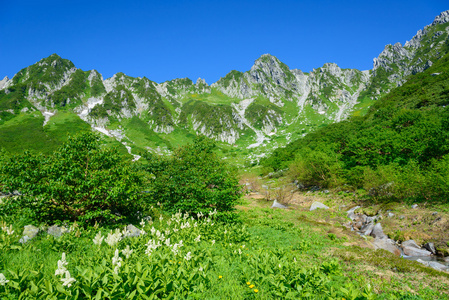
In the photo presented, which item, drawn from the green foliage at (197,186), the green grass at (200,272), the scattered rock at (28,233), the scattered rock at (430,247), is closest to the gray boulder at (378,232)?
the scattered rock at (430,247)

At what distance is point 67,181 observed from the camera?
10758 millimetres

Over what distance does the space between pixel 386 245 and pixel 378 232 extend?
9.96 feet

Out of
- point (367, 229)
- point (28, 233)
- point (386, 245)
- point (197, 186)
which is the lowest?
point (367, 229)

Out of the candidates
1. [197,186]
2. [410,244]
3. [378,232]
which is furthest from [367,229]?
[197,186]

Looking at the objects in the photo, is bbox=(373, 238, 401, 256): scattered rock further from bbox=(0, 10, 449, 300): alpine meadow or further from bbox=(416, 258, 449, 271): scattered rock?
bbox=(416, 258, 449, 271): scattered rock

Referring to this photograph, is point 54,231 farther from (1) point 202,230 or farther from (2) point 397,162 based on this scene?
(2) point 397,162

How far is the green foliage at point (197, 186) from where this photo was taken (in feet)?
53.6

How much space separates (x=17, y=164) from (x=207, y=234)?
1022cm

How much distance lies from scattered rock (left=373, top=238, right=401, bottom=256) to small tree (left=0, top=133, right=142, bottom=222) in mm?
18809

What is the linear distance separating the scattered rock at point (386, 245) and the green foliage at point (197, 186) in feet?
38.6

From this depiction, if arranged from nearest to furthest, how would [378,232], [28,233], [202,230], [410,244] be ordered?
[28,233], [202,230], [410,244], [378,232]

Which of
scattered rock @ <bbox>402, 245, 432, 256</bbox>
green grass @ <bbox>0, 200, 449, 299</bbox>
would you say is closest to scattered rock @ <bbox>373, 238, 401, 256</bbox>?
scattered rock @ <bbox>402, 245, 432, 256</bbox>

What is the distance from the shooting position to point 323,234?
18.3m

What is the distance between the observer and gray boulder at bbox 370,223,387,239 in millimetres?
18431
